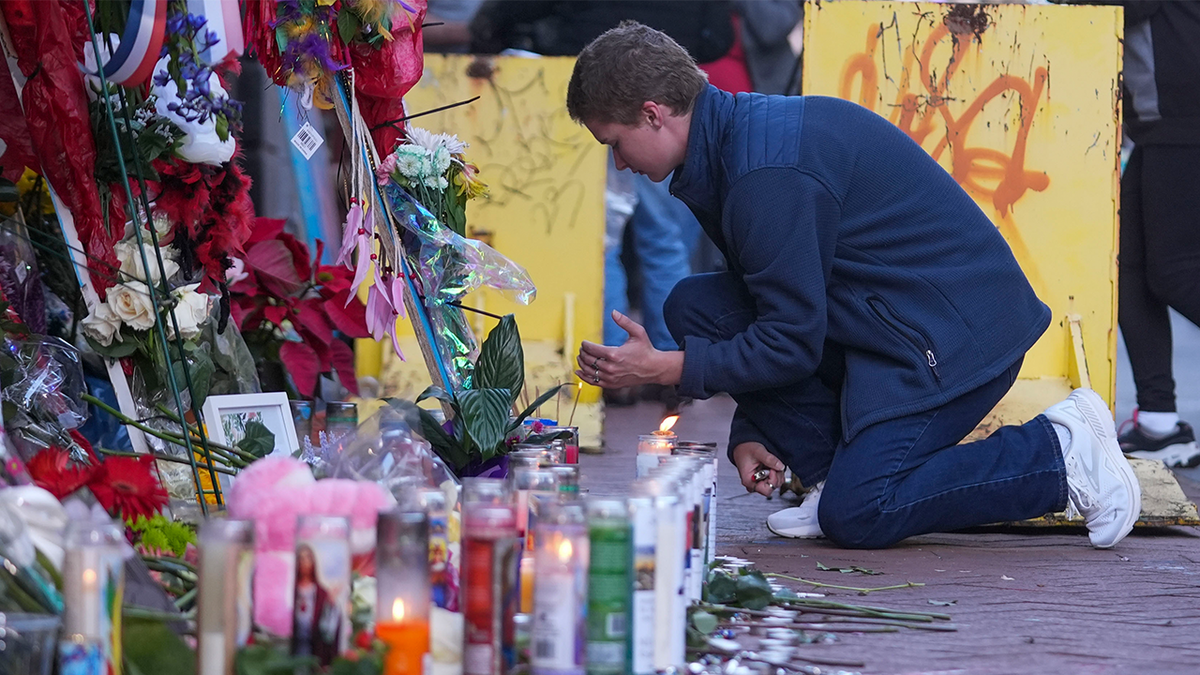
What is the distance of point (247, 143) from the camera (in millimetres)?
5191

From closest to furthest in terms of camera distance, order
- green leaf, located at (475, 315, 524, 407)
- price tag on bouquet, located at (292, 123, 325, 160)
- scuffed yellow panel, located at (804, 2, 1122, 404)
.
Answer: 1. price tag on bouquet, located at (292, 123, 325, 160)
2. green leaf, located at (475, 315, 524, 407)
3. scuffed yellow panel, located at (804, 2, 1122, 404)

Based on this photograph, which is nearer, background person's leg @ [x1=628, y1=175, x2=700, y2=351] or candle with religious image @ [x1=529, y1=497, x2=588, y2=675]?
candle with religious image @ [x1=529, y1=497, x2=588, y2=675]

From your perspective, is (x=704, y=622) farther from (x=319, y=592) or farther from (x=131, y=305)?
(x=131, y=305)

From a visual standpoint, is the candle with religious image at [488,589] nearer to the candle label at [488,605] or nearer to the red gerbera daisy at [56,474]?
the candle label at [488,605]

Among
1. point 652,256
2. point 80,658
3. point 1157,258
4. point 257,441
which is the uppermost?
point 652,256

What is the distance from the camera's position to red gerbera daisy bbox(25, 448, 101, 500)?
158cm

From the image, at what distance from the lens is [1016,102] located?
3.82 m

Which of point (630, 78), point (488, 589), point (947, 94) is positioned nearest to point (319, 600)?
point (488, 589)

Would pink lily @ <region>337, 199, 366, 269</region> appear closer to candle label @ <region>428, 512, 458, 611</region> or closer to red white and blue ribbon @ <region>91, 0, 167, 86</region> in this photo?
red white and blue ribbon @ <region>91, 0, 167, 86</region>

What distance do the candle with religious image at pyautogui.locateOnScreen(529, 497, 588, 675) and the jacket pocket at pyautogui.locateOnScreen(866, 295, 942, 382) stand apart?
1367 millimetres

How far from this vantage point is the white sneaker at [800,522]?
2.67m

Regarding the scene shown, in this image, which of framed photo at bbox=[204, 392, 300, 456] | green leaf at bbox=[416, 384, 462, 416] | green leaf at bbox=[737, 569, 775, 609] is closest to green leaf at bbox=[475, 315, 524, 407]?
green leaf at bbox=[416, 384, 462, 416]

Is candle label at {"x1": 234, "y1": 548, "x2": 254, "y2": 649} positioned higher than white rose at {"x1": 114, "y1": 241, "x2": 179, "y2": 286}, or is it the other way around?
white rose at {"x1": 114, "y1": 241, "x2": 179, "y2": 286}

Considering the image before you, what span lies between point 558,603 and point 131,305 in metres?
1.33
